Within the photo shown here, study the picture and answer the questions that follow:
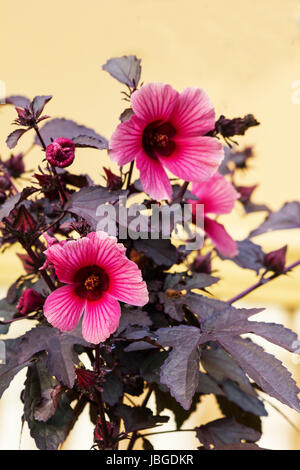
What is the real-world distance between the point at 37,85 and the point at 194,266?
145 cm

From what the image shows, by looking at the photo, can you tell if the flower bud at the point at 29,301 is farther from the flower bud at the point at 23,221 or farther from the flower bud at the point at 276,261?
the flower bud at the point at 276,261

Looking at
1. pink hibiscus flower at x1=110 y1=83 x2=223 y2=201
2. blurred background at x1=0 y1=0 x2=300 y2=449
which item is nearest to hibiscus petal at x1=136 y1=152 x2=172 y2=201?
pink hibiscus flower at x1=110 y1=83 x2=223 y2=201

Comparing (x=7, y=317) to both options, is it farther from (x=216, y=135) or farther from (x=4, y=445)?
(x=4, y=445)

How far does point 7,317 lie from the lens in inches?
20.1

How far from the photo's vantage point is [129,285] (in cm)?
35

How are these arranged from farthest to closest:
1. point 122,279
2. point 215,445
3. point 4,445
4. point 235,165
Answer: point 4,445 → point 235,165 → point 215,445 → point 122,279

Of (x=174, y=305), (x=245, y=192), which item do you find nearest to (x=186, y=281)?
(x=174, y=305)

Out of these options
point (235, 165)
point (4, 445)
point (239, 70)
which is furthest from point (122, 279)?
point (239, 70)

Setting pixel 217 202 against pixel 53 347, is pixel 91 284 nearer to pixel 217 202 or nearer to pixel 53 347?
pixel 53 347

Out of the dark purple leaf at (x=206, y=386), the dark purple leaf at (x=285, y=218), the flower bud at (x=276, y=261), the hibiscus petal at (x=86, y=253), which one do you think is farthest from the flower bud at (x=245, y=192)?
the hibiscus petal at (x=86, y=253)

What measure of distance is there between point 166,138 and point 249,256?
197 millimetres

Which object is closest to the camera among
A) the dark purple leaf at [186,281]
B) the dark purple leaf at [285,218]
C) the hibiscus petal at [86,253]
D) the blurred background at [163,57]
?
the hibiscus petal at [86,253]

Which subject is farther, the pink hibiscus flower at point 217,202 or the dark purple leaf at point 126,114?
the pink hibiscus flower at point 217,202

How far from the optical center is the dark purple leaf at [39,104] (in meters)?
0.38
